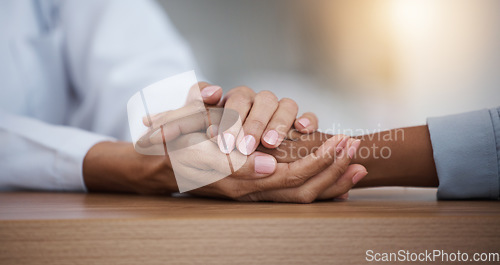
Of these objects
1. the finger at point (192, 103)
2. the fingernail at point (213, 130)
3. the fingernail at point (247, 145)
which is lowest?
the fingernail at point (247, 145)

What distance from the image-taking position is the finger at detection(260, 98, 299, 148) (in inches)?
20.7

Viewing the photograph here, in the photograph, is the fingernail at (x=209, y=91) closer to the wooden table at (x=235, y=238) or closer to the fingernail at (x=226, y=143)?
the fingernail at (x=226, y=143)

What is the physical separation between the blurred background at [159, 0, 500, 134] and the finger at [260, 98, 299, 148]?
1.49 metres

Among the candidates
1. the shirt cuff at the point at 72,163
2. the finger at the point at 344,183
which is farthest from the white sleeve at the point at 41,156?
the finger at the point at 344,183

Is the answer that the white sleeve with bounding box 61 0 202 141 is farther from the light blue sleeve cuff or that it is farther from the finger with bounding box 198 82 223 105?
the light blue sleeve cuff

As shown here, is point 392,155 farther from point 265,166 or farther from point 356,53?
point 356,53

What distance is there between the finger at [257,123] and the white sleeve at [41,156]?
0.27 m

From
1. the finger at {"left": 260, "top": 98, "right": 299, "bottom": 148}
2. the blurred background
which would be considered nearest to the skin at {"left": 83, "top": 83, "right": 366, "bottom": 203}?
the finger at {"left": 260, "top": 98, "right": 299, "bottom": 148}

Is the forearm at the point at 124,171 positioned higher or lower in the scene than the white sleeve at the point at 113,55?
lower

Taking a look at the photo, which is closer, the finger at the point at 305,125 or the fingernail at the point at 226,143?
the fingernail at the point at 226,143

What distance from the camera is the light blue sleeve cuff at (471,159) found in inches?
19.5

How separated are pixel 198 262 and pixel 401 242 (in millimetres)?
141

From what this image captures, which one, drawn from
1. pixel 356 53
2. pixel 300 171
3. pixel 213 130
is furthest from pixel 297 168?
pixel 356 53

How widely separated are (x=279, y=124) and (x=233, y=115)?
0.06m
